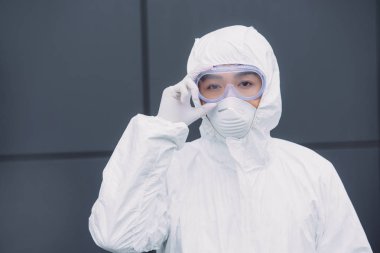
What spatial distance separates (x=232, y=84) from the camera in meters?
1.43

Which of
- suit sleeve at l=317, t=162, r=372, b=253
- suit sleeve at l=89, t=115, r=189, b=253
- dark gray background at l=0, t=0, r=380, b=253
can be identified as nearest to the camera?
suit sleeve at l=89, t=115, r=189, b=253

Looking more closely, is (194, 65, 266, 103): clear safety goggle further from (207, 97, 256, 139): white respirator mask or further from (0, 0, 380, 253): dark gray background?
(0, 0, 380, 253): dark gray background

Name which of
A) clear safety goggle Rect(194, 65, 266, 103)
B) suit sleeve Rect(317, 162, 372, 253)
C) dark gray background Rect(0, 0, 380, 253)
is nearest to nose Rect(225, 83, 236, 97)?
clear safety goggle Rect(194, 65, 266, 103)

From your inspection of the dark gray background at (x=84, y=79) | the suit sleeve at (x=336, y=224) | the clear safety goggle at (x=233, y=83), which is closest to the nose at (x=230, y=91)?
the clear safety goggle at (x=233, y=83)

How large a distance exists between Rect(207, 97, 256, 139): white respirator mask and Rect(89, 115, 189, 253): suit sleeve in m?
0.11

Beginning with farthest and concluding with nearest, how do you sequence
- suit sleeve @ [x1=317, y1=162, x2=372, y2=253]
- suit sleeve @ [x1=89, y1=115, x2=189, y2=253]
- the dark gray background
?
the dark gray background, suit sleeve @ [x1=317, y1=162, x2=372, y2=253], suit sleeve @ [x1=89, y1=115, x2=189, y2=253]

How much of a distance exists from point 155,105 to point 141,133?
70cm

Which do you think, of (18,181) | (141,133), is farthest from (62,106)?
(141,133)

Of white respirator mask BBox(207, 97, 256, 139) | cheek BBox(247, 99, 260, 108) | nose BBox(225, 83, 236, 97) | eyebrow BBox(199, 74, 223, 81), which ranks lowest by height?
white respirator mask BBox(207, 97, 256, 139)

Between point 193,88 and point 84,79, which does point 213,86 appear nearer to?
point 193,88

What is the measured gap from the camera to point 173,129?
4.34 feet

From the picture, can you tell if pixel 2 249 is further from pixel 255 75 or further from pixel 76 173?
pixel 255 75

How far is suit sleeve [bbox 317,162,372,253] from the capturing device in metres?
1.38

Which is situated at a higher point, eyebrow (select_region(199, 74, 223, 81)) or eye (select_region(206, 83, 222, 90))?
eyebrow (select_region(199, 74, 223, 81))
